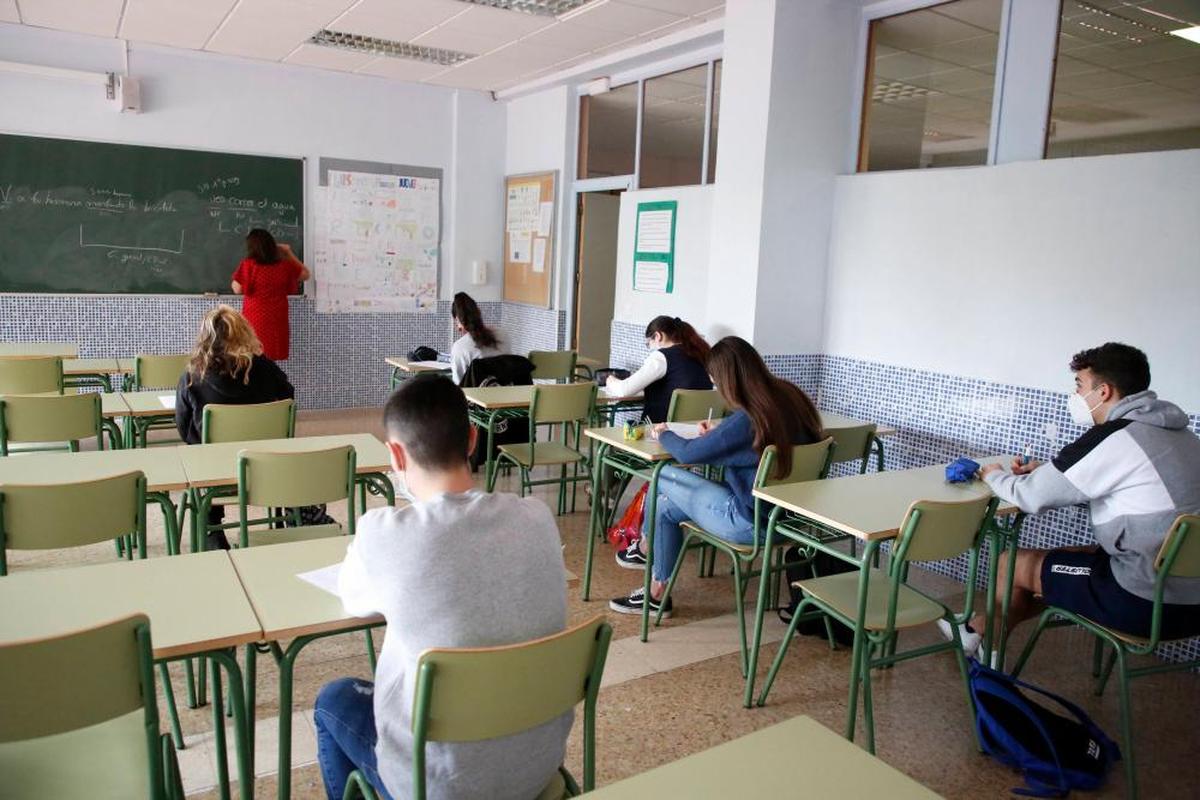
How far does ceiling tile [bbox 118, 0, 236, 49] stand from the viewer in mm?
5441

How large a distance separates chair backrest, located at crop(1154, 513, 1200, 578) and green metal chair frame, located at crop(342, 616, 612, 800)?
6.03 feet

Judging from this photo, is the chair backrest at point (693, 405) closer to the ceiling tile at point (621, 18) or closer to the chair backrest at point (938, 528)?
the chair backrest at point (938, 528)

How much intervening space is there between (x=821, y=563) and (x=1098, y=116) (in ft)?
8.10

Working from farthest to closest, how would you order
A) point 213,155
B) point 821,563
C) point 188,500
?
point 213,155 < point 821,563 < point 188,500

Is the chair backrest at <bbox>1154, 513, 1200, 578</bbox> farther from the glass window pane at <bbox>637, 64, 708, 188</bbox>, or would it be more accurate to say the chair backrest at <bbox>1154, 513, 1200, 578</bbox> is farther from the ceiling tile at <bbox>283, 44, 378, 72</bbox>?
the ceiling tile at <bbox>283, 44, 378, 72</bbox>

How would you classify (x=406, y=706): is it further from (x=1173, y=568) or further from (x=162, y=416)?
(x=162, y=416)

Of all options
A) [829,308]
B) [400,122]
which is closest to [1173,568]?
[829,308]

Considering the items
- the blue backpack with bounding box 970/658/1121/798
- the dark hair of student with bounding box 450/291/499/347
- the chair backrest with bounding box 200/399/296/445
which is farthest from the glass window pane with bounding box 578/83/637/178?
the blue backpack with bounding box 970/658/1121/798

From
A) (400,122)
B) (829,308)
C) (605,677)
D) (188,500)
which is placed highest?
(400,122)

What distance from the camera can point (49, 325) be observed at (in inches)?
264

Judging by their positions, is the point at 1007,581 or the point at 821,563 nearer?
the point at 1007,581

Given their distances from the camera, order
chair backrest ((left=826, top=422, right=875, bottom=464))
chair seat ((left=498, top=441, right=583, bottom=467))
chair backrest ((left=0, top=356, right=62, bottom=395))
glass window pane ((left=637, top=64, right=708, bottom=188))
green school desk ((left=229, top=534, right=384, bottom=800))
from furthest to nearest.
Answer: glass window pane ((left=637, top=64, right=708, bottom=188)) < chair backrest ((left=0, top=356, right=62, bottom=395)) < chair seat ((left=498, top=441, right=583, bottom=467)) < chair backrest ((left=826, top=422, right=875, bottom=464)) < green school desk ((left=229, top=534, right=384, bottom=800))

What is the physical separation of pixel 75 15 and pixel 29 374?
105 inches

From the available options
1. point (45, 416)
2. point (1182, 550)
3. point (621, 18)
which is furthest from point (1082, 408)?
point (45, 416)
